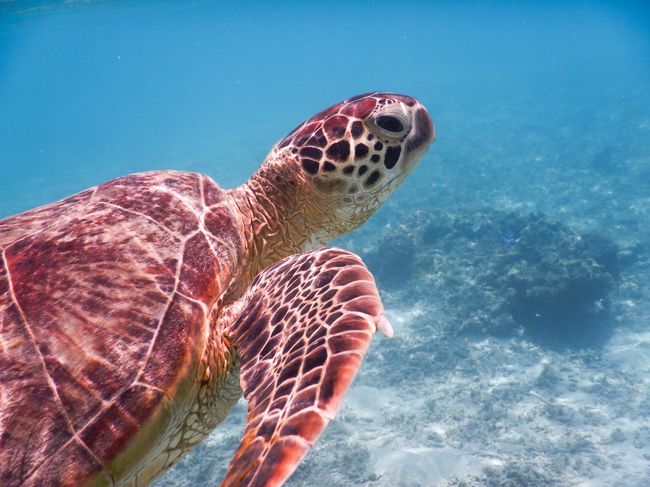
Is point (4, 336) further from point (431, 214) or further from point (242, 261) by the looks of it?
point (431, 214)

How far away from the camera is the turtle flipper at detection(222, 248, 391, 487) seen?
1.26 m

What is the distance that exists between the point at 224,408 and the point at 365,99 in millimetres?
2067

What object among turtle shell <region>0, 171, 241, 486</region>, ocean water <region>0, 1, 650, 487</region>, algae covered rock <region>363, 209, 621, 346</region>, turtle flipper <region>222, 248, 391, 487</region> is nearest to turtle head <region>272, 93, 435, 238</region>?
turtle flipper <region>222, 248, 391, 487</region>

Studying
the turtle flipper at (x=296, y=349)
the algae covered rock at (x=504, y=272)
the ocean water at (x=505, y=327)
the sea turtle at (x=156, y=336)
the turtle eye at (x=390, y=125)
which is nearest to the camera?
the turtle flipper at (x=296, y=349)

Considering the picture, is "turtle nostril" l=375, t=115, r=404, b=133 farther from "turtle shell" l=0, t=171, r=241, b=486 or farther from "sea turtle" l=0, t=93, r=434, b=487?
"turtle shell" l=0, t=171, r=241, b=486

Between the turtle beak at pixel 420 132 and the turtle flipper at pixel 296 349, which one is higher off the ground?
the turtle beak at pixel 420 132

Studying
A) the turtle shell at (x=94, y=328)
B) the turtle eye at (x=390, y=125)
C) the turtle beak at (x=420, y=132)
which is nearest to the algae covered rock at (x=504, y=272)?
the turtle beak at (x=420, y=132)

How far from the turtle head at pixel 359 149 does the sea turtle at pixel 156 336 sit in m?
0.14

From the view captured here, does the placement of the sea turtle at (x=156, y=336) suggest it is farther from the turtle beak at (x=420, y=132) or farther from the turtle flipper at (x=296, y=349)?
the turtle beak at (x=420, y=132)

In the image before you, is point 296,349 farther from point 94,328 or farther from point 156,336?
point 94,328

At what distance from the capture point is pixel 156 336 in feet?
5.47

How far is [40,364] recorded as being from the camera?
4.81 ft

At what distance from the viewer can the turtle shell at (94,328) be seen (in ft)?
4.57

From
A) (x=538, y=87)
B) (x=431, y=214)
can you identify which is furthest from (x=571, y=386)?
(x=538, y=87)
